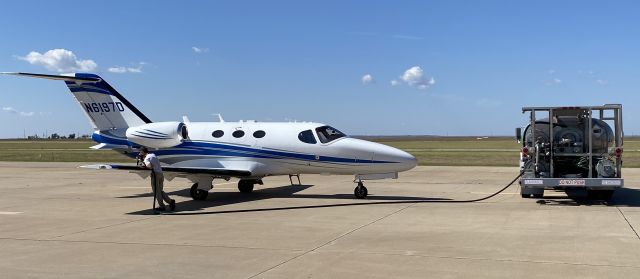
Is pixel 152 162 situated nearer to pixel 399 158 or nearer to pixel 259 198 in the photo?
pixel 259 198

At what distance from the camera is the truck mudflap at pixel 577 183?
13812mm

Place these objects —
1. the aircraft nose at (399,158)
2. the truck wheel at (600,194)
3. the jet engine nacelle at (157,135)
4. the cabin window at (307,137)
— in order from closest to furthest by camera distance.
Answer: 1. the truck wheel at (600,194)
2. the aircraft nose at (399,158)
3. the cabin window at (307,137)
4. the jet engine nacelle at (157,135)

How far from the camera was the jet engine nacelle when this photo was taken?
17.2m

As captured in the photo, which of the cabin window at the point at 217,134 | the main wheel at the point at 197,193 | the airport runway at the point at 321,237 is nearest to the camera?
the airport runway at the point at 321,237

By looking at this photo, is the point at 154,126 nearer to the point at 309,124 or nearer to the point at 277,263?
the point at 309,124

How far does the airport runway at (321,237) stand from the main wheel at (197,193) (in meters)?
0.21

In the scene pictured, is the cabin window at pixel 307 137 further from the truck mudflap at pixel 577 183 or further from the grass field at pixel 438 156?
the grass field at pixel 438 156

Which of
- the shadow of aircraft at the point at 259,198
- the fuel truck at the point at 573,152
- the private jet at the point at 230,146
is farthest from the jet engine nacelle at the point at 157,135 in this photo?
the fuel truck at the point at 573,152

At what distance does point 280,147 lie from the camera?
16766 millimetres

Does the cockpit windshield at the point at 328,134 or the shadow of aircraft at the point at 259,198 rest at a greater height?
the cockpit windshield at the point at 328,134

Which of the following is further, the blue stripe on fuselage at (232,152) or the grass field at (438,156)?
the grass field at (438,156)

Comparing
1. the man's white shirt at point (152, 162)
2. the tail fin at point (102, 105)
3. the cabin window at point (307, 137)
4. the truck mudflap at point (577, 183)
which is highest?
the tail fin at point (102, 105)

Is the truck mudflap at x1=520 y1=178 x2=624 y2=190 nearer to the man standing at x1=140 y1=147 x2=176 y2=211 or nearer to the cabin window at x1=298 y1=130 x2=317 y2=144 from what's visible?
the cabin window at x1=298 y1=130 x2=317 y2=144

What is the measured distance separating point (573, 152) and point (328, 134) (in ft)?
21.9
